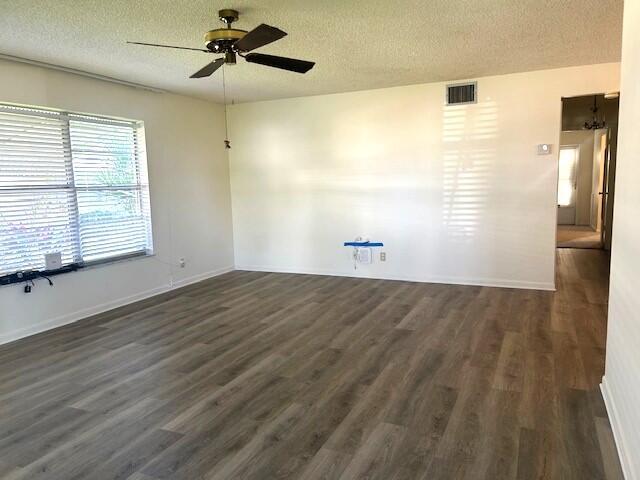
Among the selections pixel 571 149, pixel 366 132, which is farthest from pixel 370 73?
pixel 571 149

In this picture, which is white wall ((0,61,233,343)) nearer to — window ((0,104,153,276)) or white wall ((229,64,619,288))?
window ((0,104,153,276))

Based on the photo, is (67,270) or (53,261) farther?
(67,270)

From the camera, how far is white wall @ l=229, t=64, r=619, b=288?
5238 mm

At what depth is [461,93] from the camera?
5426 mm

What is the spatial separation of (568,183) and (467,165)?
7.62m

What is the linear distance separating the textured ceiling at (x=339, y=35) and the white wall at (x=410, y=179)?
520mm

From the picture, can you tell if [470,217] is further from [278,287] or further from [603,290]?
[278,287]

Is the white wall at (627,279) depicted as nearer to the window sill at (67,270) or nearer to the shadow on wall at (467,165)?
the shadow on wall at (467,165)

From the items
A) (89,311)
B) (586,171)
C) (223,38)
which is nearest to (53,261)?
(89,311)

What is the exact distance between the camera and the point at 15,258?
413cm

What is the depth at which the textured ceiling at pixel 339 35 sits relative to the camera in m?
3.06

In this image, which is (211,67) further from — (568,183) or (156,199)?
(568,183)

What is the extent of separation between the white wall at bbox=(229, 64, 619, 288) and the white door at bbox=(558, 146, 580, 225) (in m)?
6.97

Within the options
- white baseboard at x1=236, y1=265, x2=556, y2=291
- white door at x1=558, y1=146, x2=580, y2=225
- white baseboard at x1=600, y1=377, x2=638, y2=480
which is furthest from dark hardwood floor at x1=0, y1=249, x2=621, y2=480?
white door at x1=558, y1=146, x2=580, y2=225
